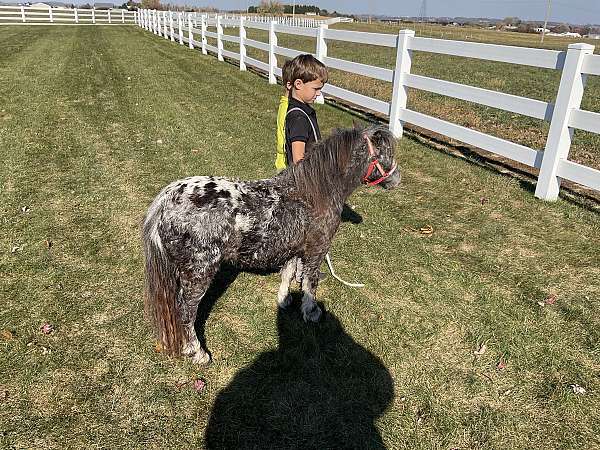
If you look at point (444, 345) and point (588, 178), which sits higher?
point (588, 178)

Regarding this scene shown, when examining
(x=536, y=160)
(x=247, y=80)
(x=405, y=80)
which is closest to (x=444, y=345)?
(x=536, y=160)

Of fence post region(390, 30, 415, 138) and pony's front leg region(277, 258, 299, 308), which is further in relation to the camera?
fence post region(390, 30, 415, 138)

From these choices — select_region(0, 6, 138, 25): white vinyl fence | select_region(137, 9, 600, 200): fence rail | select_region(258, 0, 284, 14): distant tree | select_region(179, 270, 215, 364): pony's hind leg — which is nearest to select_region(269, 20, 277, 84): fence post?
select_region(137, 9, 600, 200): fence rail

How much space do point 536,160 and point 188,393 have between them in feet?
19.7

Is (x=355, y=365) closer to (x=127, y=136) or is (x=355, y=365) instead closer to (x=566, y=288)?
(x=566, y=288)

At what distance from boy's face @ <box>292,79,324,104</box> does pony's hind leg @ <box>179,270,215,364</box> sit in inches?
74.4

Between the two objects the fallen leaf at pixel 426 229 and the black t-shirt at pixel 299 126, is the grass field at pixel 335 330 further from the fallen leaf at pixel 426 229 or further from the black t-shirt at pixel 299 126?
the black t-shirt at pixel 299 126

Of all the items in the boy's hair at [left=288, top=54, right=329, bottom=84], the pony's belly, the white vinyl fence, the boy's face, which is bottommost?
the pony's belly

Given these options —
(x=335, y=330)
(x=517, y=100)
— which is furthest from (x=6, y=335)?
(x=517, y=100)

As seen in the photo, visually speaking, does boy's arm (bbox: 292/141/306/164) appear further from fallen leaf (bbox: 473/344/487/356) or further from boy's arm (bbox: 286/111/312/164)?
fallen leaf (bbox: 473/344/487/356)

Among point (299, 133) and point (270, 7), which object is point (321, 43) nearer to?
point (299, 133)

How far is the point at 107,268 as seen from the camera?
494cm

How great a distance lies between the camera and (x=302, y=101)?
430 centimetres

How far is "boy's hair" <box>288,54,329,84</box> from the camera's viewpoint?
4074 mm
